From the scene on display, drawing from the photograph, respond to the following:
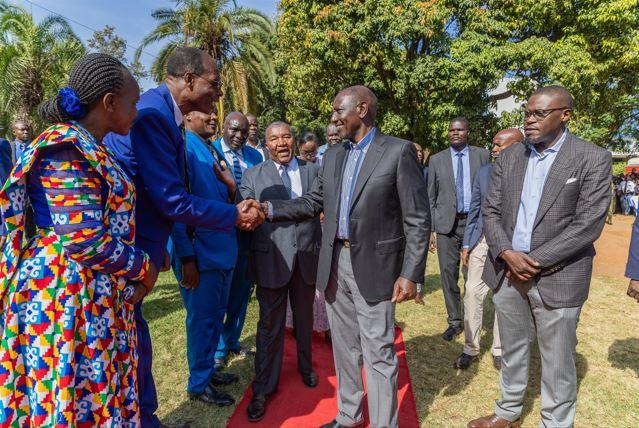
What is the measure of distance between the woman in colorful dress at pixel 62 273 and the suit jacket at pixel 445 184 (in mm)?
3874

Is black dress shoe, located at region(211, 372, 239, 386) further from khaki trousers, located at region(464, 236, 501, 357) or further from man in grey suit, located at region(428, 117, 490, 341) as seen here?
man in grey suit, located at region(428, 117, 490, 341)

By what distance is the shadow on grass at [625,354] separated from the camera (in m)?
4.22

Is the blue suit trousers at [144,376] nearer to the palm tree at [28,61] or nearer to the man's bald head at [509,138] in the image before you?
the man's bald head at [509,138]

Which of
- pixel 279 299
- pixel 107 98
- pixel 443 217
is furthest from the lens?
pixel 443 217

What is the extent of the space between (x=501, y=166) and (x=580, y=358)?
2.74 meters

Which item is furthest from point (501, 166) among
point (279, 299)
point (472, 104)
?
point (472, 104)

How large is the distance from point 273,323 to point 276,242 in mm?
683

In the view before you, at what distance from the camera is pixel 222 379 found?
3.66 meters

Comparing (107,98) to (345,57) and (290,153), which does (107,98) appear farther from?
(345,57)

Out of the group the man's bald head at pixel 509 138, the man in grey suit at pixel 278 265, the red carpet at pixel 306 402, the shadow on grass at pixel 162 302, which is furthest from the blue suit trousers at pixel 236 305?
the man's bald head at pixel 509 138

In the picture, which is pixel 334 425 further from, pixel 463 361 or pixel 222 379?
pixel 463 361

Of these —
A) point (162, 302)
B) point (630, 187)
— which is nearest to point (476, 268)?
point (162, 302)

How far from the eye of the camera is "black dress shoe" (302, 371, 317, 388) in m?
3.62

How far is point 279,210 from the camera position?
3.04 metres
